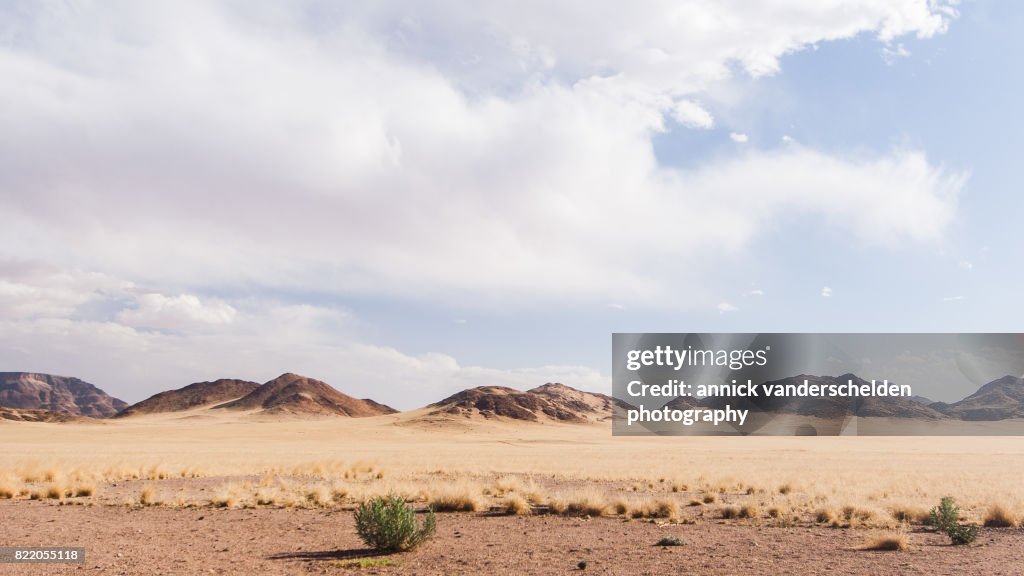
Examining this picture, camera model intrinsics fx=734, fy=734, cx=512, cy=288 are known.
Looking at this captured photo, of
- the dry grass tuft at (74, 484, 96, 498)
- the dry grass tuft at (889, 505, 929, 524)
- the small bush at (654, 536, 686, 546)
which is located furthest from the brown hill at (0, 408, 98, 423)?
the dry grass tuft at (889, 505, 929, 524)

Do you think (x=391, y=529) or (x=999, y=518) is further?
(x=999, y=518)

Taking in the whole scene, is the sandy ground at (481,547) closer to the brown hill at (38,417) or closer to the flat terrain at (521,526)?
the flat terrain at (521,526)

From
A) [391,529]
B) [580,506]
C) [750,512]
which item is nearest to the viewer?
[391,529]

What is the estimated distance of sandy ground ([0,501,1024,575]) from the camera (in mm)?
12969

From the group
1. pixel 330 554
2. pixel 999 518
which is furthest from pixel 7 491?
pixel 999 518

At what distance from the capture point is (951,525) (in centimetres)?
1673

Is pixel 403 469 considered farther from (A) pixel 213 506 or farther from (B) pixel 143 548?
(B) pixel 143 548

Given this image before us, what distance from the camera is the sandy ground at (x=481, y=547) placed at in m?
13.0

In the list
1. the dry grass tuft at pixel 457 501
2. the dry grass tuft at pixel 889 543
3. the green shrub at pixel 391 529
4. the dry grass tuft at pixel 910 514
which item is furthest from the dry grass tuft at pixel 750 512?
the green shrub at pixel 391 529

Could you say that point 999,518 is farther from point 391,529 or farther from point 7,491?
point 7,491

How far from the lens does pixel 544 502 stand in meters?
22.7

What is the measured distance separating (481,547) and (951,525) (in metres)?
10.8

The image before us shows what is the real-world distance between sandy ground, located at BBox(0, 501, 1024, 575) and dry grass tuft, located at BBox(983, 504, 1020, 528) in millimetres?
1001

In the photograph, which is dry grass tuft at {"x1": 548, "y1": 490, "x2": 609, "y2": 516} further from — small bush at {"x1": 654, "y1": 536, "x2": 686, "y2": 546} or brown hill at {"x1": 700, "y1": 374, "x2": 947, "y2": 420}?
brown hill at {"x1": 700, "y1": 374, "x2": 947, "y2": 420}
